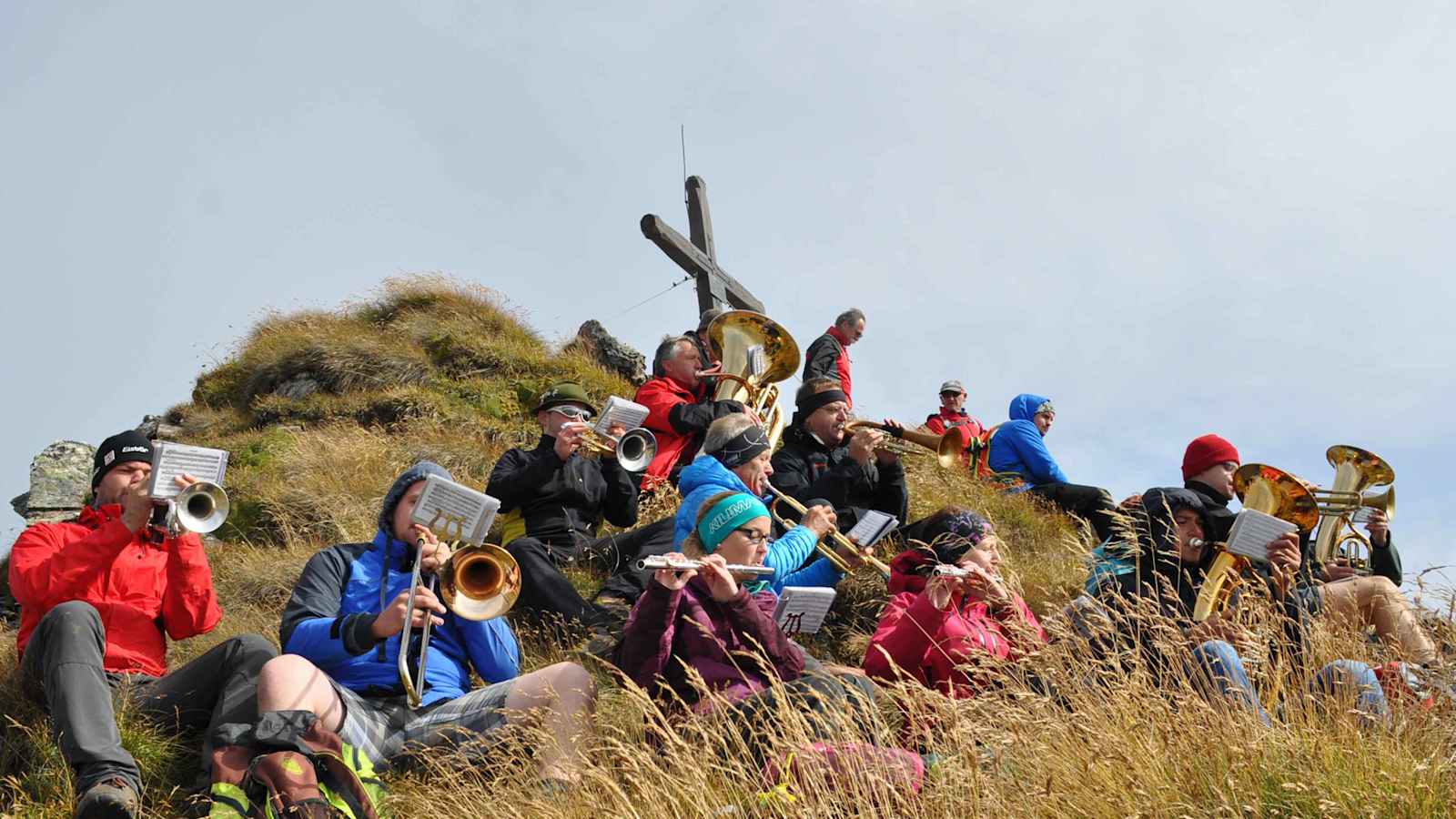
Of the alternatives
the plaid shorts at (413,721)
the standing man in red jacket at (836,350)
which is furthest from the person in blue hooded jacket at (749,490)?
the standing man in red jacket at (836,350)

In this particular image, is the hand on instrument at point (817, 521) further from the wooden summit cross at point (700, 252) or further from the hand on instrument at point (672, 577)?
the wooden summit cross at point (700, 252)

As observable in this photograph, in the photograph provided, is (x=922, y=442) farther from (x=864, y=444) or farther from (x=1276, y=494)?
(x=1276, y=494)

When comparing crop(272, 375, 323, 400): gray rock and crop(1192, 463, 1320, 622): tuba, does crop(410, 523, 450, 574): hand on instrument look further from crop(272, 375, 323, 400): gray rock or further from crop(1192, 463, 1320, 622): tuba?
crop(272, 375, 323, 400): gray rock

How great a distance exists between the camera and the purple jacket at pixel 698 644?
4.11 meters

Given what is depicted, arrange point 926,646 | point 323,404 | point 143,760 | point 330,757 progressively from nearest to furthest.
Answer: point 330,757 → point 143,760 → point 926,646 → point 323,404

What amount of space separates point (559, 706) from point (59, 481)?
9.11m

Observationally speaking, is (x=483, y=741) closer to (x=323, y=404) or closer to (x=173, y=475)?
(x=173, y=475)

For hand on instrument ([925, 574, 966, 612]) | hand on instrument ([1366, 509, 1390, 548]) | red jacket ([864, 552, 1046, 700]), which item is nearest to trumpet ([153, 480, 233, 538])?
red jacket ([864, 552, 1046, 700])

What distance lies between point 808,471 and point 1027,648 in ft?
9.62

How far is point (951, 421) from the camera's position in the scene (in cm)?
1023

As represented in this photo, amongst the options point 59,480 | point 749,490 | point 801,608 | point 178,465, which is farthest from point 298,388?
point 801,608

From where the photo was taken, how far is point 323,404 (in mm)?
12508

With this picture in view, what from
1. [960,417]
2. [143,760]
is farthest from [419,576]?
[960,417]

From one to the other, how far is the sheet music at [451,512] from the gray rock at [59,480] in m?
8.08
